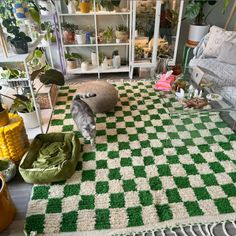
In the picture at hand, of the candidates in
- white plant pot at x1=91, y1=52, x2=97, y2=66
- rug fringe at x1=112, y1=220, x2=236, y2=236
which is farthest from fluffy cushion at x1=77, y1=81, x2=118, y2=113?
rug fringe at x1=112, y1=220, x2=236, y2=236

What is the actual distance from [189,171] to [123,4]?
2351 millimetres

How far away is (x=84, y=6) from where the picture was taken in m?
2.60

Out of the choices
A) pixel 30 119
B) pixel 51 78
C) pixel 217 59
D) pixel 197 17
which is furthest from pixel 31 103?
pixel 197 17

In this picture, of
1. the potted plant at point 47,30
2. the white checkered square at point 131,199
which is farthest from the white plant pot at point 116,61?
the white checkered square at point 131,199

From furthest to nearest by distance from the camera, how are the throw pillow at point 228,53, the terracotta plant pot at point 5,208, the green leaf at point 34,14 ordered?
the throw pillow at point 228,53 < the green leaf at point 34,14 < the terracotta plant pot at point 5,208

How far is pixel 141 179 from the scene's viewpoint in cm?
152

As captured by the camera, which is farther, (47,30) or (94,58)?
(94,58)

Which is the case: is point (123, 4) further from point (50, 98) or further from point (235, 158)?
point (235, 158)

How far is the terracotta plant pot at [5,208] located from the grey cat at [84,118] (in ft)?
2.36

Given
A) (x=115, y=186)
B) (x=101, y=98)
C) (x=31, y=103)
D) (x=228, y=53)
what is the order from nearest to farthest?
(x=115, y=186) → (x=31, y=103) → (x=101, y=98) → (x=228, y=53)

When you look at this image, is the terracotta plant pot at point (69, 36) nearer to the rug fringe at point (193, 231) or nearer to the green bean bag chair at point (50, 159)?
the green bean bag chair at point (50, 159)

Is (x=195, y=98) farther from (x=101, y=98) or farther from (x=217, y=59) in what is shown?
(x=217, y=59)

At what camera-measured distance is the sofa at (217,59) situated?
7.43ft

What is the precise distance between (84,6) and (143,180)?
2175mm
